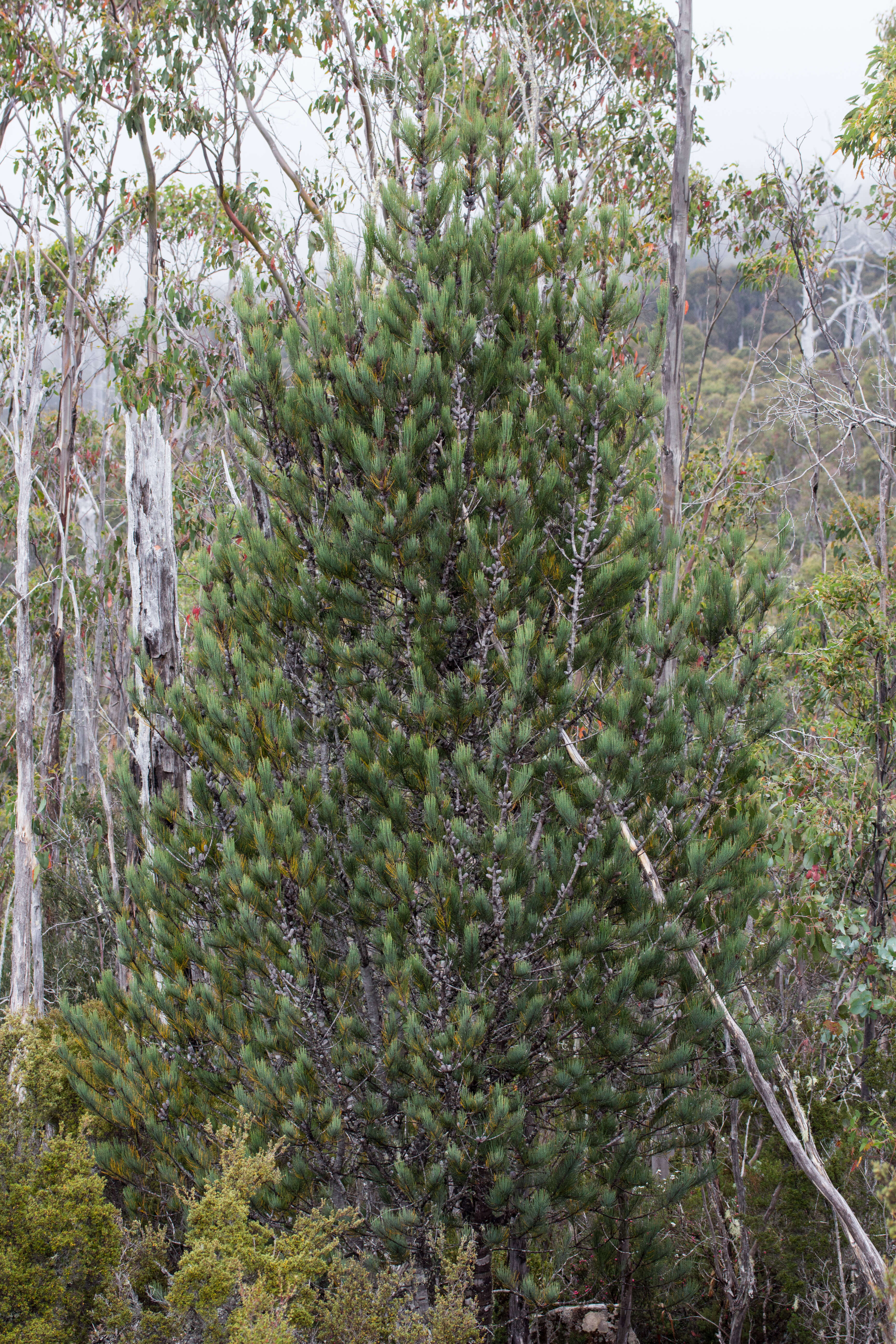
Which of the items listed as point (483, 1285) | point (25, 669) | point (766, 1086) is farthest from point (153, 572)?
point (766, 1086)

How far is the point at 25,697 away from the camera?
8.82 metres

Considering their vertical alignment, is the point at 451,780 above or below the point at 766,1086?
above

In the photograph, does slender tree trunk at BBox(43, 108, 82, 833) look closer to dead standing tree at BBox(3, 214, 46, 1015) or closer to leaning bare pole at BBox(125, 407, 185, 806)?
dead standing tree at BBox(3, 214, 46, 1015)

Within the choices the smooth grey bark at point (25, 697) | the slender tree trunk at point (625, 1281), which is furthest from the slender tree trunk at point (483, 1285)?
the smooth grey bark at point (25, 697)

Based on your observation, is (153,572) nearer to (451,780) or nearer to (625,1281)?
(451,780)

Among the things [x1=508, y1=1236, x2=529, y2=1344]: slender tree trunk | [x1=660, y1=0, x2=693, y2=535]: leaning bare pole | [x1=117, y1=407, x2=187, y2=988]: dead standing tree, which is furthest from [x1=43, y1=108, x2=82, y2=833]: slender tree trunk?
[x1=508, y1=1236, x2=529, y2=1344]: slender tree trunk

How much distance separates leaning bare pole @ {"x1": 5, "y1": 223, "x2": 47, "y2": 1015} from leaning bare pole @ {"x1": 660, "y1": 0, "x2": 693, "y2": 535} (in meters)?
5.82

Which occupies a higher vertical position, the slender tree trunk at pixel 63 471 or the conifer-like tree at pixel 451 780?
the slender tree trunk at pixel 63 471

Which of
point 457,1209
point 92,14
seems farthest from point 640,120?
point 457,1209

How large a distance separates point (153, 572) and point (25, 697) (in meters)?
3.62

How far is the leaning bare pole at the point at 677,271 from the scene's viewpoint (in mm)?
6223

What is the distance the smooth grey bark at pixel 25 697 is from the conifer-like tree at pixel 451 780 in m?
4.10

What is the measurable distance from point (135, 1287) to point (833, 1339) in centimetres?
373

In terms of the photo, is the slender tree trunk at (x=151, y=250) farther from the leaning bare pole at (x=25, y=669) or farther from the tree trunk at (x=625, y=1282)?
the tree trunk at (x=625, y=1282)
